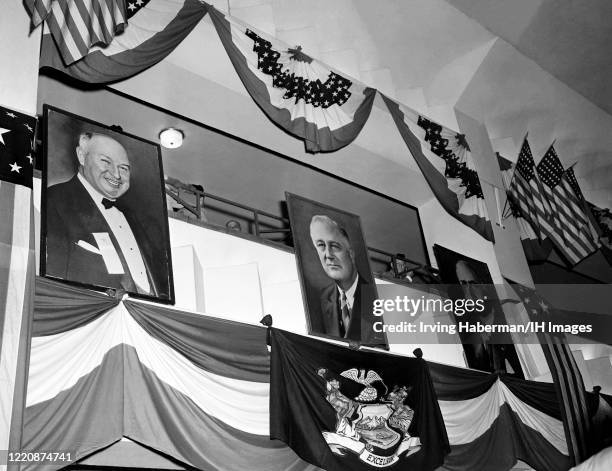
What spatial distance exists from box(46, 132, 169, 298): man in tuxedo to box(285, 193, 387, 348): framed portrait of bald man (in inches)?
→ 65.9

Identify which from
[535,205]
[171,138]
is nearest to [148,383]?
[171,138]

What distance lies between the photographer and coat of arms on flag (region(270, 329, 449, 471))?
530cm

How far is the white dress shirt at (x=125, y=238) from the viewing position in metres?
5.32

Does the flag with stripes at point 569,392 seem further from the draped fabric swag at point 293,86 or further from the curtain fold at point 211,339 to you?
the curtain fold at point 211,339

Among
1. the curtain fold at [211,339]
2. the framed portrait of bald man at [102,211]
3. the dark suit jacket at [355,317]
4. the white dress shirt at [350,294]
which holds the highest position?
the framed portrait of bald man at [102,211]

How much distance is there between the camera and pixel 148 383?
461 centimetres

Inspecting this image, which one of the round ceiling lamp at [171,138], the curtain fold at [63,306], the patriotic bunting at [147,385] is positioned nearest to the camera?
the patriotic bunting at [147,385]

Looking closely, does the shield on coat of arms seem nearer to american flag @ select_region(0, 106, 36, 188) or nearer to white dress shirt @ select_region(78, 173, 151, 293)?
white dress shirt @ select_region(78, 173, 151, 293)

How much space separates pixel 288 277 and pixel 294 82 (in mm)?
2226

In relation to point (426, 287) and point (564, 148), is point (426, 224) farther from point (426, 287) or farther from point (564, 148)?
point (564, 148)

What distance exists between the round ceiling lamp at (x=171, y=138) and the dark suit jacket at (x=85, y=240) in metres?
3.03

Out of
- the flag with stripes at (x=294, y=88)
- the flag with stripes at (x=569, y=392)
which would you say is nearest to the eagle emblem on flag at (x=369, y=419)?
the flag with stripes at (x=569, y=392)

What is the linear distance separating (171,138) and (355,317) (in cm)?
350

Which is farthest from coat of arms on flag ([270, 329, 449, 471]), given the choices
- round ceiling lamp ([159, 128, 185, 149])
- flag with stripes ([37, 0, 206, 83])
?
round ceiling lamp ([159, 128, 185, 149])
